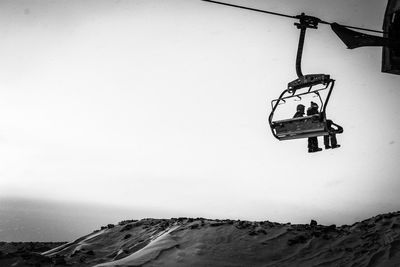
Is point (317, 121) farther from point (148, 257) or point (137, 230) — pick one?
point (137, 230)

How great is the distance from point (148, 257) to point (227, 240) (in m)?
2.83

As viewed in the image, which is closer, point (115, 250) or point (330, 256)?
point (330, 256)

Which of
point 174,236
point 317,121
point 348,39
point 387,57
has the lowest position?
point 174,236

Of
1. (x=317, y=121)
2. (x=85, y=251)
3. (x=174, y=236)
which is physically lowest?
(x=85, y=251)

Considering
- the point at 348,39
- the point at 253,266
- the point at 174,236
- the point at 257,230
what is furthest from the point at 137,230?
the point at 348,39

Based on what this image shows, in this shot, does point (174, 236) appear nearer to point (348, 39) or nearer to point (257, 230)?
point (257, 230)

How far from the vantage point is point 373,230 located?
32.1ft

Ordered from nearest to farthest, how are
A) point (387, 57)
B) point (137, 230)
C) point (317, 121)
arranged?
point (317, 121)
point (387, 57)
point (137, 230)

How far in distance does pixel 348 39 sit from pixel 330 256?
5.85 meters

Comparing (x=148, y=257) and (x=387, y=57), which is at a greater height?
(x=387, y=57)

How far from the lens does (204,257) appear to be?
934 centimetres

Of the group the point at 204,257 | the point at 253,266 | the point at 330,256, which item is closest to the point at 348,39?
the point at 330,256

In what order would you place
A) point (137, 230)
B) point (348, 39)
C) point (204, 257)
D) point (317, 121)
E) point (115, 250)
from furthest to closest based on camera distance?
1. point (137, 230)
2. point (115, 250)
3. point (204, 257)
4. point (317, 121)
5. point (348, 39)

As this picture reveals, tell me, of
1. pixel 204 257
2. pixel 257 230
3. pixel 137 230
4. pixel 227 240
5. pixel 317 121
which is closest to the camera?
pixel 317 121
